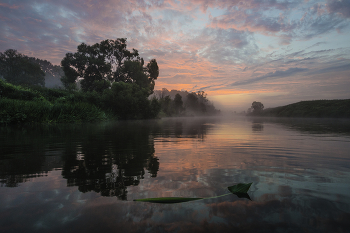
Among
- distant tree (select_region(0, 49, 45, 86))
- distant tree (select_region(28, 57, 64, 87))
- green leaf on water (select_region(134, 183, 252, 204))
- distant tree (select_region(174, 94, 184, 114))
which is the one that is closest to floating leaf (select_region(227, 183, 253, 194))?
green leaf on water (select_region(134, 183, 252, 204))

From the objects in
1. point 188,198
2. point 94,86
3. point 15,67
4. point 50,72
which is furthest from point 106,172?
point 50,72

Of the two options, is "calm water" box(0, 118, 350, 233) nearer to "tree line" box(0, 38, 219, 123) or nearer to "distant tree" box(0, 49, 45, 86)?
"tree line" box(0, 38, 219, 123)

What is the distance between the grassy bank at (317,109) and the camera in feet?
116

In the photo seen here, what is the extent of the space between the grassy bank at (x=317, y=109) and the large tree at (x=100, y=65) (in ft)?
123

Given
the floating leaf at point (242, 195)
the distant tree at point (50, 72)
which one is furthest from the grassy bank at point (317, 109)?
the distant tree at point (50, 72)

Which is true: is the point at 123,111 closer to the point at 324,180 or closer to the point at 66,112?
the point at 66,112

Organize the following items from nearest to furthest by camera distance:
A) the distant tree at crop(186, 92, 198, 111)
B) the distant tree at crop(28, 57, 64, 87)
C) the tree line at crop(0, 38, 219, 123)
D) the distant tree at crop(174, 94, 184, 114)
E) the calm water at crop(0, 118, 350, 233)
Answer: the calm water at crop(0, 118, 350, 233) → the tree line at crop(0, 38, 219, 123) → the distant tree at crop(174, 94, 184, 114) → the distant tree at crop(186, 92, 198, 111) → the distant tree at crop(28, 57, 64, 87)

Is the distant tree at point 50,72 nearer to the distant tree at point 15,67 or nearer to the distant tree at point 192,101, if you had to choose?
the distant tree at point 15,67

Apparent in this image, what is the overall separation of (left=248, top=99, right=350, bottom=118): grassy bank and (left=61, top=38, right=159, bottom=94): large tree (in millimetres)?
37470

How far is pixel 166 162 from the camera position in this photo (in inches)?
126

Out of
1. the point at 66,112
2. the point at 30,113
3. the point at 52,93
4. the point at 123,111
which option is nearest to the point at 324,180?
the point at 30,113

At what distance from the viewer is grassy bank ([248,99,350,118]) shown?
35.3 meters

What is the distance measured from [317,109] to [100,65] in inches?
1956

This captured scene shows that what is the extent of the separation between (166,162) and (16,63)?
253 ft
